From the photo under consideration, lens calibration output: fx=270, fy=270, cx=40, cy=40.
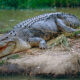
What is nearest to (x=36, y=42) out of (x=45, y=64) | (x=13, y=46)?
(x=13, y=46)

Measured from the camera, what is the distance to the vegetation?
1456cm

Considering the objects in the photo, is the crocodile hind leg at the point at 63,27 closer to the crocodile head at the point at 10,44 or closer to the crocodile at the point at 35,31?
the crocodile at the point at 35,31

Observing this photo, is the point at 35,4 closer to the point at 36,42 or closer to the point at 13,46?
the point at 36,42

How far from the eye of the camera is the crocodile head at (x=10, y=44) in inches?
205

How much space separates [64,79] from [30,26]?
86.2 inches

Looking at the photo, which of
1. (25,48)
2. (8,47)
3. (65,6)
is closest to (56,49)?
(25,48)

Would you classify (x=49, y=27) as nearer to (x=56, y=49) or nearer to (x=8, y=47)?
(x=56, y=49)

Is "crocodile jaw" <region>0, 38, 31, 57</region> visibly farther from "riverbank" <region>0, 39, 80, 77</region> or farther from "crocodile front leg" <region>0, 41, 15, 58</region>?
"riverbank" <region>0, 39, 80, 77</region>

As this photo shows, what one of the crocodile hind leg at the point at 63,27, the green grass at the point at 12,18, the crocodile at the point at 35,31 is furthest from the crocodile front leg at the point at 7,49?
the green grass at the point at 12,18

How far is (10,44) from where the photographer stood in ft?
17.6

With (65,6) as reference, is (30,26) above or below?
above

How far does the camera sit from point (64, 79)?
445 cm

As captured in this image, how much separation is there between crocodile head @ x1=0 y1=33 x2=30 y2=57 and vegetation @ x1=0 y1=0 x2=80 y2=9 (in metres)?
8.88

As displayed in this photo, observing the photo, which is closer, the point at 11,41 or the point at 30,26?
the point at 11,41
